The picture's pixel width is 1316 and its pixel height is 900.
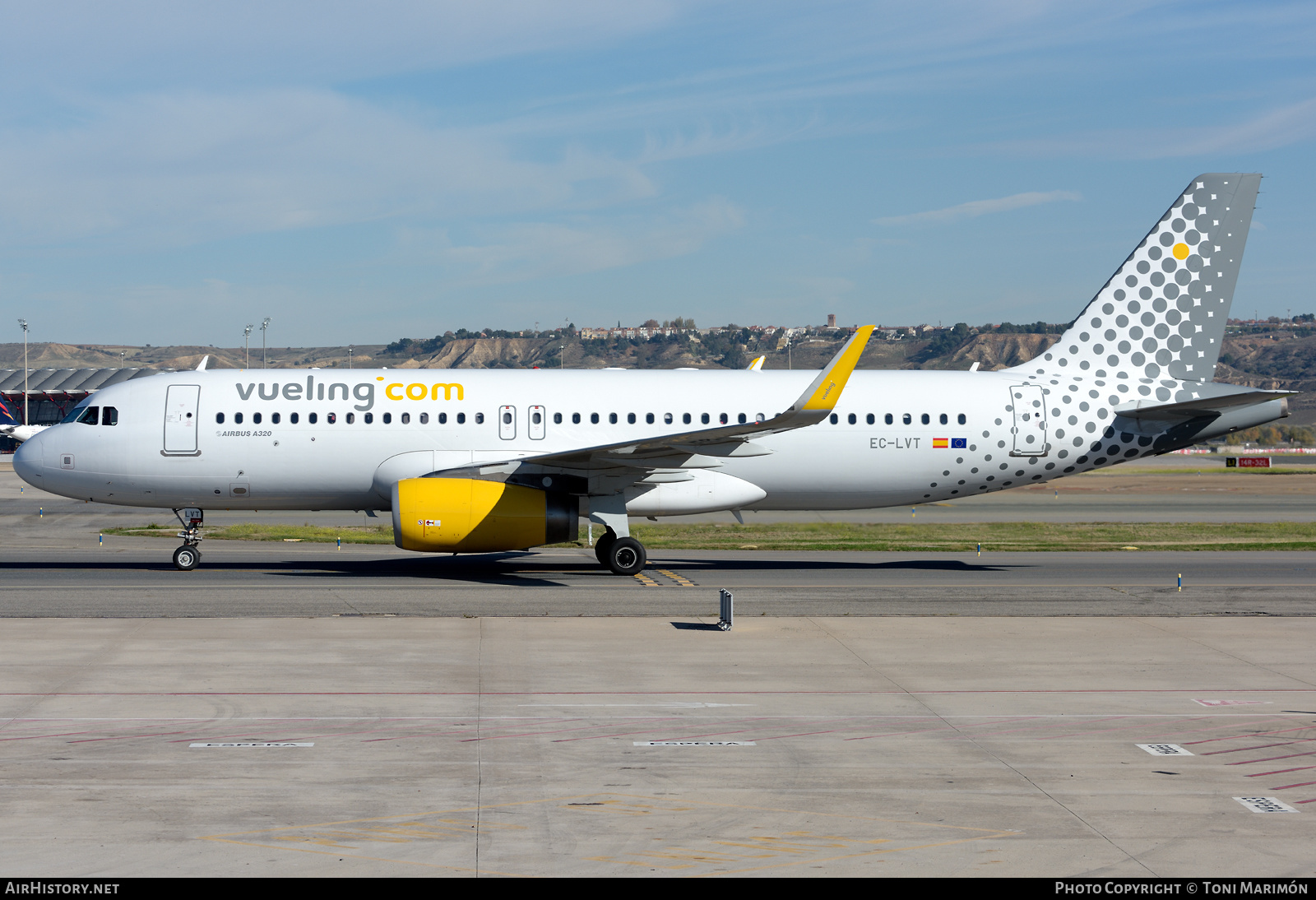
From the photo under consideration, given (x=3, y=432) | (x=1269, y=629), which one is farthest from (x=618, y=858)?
(x=3, y=432)

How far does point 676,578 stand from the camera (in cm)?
2434

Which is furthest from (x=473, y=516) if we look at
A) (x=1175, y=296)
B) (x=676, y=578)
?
(x=1175, y=296)

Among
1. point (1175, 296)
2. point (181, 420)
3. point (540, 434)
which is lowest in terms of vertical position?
point (540, 434)

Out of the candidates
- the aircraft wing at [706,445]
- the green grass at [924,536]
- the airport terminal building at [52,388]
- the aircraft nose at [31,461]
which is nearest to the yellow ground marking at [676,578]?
the aircraft wing at [706,445]

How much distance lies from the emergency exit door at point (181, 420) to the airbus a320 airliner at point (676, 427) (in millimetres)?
34

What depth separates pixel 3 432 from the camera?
28328 millimetres

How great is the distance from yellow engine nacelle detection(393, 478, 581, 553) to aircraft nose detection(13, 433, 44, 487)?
28.1 feet

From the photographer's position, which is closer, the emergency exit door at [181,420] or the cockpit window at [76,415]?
the emergency exit door at [181,420]

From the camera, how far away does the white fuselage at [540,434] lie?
81.6 ft

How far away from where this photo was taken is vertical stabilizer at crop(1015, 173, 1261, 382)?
2623 centimetres

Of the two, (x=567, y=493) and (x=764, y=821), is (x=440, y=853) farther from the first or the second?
(x=567, y=493)

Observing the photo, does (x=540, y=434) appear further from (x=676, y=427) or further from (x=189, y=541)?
(x=189, y=541)

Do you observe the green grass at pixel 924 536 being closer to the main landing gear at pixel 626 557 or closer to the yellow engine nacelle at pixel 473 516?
the main landing gear at pixel 626 557

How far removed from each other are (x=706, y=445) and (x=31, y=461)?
589 inches
